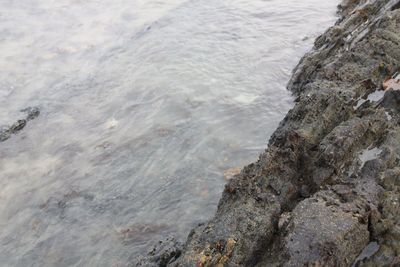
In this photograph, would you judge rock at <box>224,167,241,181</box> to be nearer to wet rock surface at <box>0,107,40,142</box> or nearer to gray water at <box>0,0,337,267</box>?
gray water at <box>0,0,337,267</box>

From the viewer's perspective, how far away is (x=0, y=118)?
10398mm

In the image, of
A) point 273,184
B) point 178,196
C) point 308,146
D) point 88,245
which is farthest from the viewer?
point 178,196

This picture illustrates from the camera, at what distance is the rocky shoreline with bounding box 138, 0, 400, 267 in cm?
467

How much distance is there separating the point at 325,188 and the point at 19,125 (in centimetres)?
736

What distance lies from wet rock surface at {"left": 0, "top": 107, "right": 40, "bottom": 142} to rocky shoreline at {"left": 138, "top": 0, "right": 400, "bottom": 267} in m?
5.19

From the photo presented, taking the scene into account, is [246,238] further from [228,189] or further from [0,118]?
[0,118]

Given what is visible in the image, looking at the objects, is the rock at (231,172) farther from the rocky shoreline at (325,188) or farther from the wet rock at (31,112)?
the wet rock at (31,112)

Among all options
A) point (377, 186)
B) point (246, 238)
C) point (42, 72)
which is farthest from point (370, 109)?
point (42, 72)

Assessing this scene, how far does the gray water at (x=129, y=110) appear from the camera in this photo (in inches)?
299

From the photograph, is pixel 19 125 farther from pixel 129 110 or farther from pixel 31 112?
pixel 129 110

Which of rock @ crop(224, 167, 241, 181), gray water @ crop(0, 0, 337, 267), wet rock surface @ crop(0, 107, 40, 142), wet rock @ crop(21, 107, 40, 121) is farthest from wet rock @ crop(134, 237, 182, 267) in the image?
wet rock @ crop(21, 107, 40, 121)

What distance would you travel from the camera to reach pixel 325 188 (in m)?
5.55

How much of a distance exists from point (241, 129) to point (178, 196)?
96.0 inches

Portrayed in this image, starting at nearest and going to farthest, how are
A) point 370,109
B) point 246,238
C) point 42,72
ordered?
point 246,238
point 370,109
point 42,72
